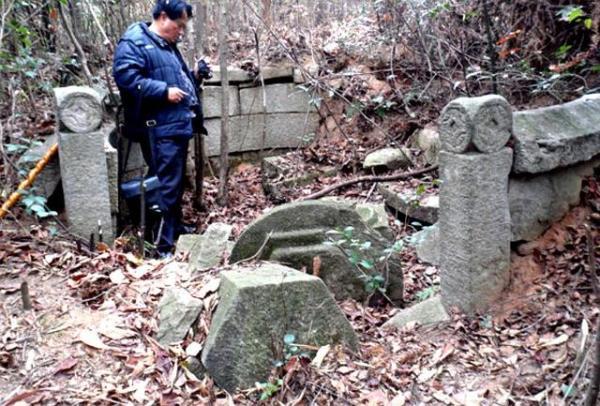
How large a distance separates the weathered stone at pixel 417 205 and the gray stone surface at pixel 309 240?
5.11 feet

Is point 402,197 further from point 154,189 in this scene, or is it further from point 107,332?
point 107,332

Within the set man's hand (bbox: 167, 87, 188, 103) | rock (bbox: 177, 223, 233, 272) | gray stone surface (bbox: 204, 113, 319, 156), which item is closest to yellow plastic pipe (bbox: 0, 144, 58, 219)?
man's hand (bbox: 167, 87, 188, 103)

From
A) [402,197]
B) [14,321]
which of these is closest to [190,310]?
[14,321]

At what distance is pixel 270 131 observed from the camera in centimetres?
810

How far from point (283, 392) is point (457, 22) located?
202 inches

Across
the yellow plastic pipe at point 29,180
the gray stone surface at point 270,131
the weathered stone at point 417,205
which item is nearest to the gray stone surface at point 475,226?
the weathered stone at point 417,205

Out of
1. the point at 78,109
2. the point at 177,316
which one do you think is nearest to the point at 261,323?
the point at 177,316

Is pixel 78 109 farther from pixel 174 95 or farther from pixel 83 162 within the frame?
pixel 174 95

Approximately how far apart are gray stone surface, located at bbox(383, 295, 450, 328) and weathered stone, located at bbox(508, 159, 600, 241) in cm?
58

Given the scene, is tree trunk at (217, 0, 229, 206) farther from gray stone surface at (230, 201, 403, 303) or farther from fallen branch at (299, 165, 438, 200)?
gray stone surface at (230, 201, 403, 303)

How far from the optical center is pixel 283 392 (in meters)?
2.59

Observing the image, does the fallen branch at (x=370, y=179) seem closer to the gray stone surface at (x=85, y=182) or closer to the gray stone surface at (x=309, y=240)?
the gray stone surface at (x=309, y=240)

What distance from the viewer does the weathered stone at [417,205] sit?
526cm

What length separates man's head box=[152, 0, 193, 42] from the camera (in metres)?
4.79
